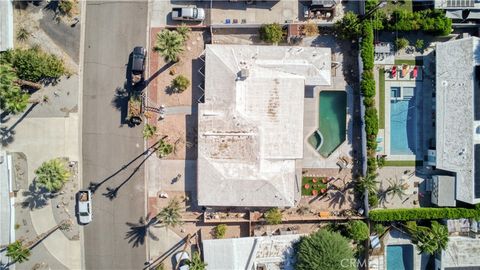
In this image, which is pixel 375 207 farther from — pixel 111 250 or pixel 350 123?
pixel 111 250

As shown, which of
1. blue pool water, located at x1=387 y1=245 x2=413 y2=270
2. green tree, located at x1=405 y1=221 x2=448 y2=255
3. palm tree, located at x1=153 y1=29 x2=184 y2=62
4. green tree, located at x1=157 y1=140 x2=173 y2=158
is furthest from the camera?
blue pool water, located at x1=387 y1=245 x2=413 y2=270

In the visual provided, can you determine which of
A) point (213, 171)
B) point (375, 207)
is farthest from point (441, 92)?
point (213, 171)

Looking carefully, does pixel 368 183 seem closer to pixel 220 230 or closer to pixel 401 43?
pixel 401 43

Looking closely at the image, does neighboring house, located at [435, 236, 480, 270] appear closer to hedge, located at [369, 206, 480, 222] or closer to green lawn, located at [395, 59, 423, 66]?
hedge, located at [369, 206, 480, 222]

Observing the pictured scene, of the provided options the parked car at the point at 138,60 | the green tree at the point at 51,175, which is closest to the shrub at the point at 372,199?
the parked car at the point at 138,60

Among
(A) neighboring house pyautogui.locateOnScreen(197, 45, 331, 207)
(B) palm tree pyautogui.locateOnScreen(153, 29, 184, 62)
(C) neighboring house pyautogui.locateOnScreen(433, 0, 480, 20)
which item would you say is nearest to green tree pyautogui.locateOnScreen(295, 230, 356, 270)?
(A) neighboring house pyautogui.locateOnScreen(197, 45, 331, 207)
